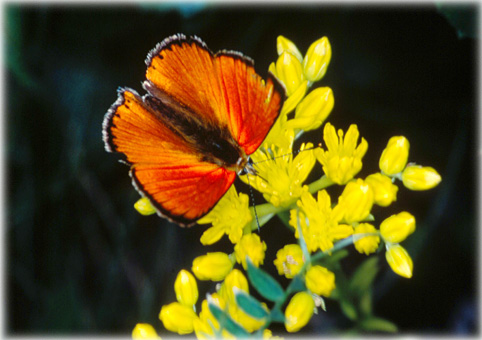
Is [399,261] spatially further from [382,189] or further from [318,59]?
[318,59]

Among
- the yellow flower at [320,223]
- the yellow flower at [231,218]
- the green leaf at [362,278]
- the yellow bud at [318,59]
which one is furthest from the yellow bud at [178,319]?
the yellow bud at [318,59]

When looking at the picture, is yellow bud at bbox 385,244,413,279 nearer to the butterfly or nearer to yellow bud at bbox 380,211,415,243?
yellow bud at bbox 380,211,415,243

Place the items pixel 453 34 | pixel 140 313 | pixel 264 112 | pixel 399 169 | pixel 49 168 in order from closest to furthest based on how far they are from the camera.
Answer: pixel 264 112 < pixel 399 169 < pixel 453 34 < pixel 140 313 < pixel 49 168

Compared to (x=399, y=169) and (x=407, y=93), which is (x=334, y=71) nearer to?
(x=407, y=93)

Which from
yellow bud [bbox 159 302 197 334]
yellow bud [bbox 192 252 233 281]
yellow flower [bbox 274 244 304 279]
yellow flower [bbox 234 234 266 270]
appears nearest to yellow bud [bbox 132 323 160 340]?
yellow bud [bbox 159 302 197 334]

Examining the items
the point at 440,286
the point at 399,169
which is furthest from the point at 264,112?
the point at 440,286

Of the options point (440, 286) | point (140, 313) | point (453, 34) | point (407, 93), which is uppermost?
point (453, 34)
